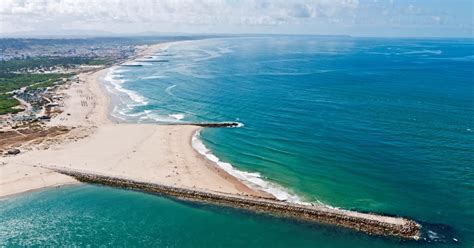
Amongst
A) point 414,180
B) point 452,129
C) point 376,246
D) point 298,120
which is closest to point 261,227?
point 376,246

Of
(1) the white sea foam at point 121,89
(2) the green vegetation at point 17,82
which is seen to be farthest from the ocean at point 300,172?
(2) the green vegetation at point 17,82

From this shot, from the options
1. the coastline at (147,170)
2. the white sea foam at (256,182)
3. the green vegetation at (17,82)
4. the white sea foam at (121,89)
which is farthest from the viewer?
the white sea foam at (121,89)

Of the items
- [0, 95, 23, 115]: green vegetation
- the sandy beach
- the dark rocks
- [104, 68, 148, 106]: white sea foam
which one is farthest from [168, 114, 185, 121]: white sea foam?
[0, 95, 23, 115]: green vegetation

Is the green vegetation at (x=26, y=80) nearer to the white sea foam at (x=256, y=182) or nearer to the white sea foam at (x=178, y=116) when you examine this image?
the white sea foam at (x=178, y=116)

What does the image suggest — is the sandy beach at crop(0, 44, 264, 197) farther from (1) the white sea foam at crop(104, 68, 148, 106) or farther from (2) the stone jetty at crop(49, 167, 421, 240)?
(1) the white sea foam at crop(104, 68, 148, 106)

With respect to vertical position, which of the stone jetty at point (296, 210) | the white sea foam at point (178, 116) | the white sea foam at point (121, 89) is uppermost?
the white sea foam at point (121, 89)

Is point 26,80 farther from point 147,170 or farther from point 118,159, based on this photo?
point 147,170

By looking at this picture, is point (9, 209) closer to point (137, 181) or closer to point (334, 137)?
point (137, 181)

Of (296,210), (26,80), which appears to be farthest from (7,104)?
(296,210)
